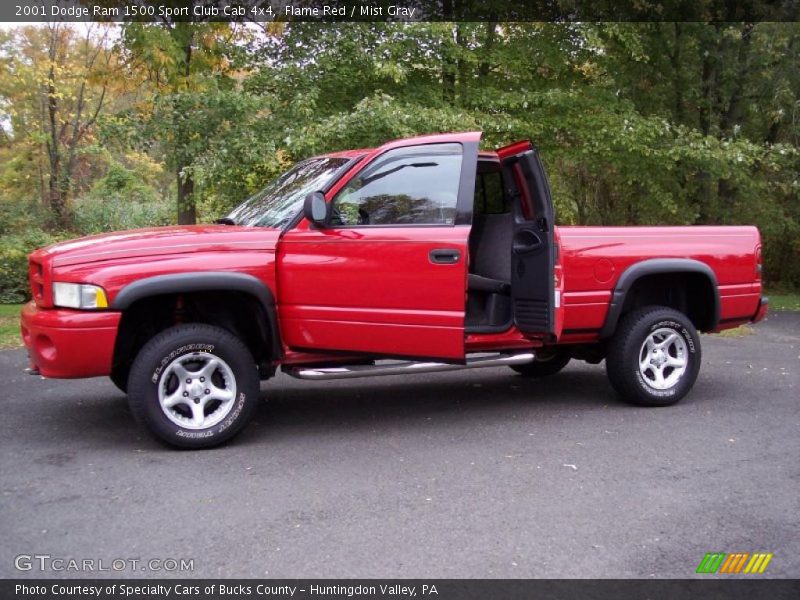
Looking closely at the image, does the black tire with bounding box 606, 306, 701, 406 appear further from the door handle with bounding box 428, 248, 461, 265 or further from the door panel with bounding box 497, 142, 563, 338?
the door handle with bounding box 428, 248, 461, 265

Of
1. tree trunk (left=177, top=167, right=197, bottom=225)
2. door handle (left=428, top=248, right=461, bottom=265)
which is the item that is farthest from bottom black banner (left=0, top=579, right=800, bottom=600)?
tree trunk (left=177, top=167, right=197, bottom=225)

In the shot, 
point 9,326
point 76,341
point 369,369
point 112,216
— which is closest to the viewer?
point 76,341

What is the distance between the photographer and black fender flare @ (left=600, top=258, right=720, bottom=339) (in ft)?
20.6

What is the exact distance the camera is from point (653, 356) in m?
6.46

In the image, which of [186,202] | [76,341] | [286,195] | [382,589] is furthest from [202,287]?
[186,202]

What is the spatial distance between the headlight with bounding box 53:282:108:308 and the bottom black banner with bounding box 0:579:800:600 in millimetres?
2005

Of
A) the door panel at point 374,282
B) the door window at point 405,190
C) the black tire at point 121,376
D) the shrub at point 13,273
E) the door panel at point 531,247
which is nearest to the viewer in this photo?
the door panel at point 374,282

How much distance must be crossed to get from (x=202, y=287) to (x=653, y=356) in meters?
3.72

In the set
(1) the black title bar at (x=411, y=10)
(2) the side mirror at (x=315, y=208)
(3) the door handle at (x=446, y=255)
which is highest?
(1) the black title bar at (x=411, y=10)

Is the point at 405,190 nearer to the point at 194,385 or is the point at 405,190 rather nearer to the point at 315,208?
the point at 315,208

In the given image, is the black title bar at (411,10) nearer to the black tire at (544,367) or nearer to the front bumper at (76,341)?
the black tire at (544,367)

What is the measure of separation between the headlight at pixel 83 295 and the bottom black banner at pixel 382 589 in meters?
2.01

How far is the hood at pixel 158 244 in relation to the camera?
4.94m

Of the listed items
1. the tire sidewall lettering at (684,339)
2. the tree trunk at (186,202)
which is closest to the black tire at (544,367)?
the tire sidewall lettering at (684,339)
